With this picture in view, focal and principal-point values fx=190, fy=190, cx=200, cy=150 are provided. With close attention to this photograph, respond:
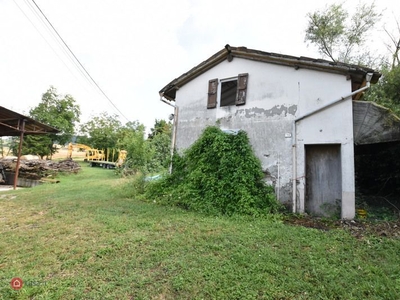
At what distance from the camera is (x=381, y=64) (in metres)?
10.3

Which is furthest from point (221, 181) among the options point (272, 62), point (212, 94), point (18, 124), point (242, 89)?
point (18, 124)

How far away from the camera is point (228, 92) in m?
6.87

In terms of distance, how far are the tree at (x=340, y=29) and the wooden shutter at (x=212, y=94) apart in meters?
10.3

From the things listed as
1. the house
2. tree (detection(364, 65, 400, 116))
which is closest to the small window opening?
the house

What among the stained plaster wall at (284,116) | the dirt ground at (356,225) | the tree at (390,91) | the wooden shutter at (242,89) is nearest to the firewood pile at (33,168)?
the stained plaster wall at (284,116)

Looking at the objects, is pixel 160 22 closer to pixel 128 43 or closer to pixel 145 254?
pixel 128 43

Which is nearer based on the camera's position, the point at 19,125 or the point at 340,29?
the point at 19,125

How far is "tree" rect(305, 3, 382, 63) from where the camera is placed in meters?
11.6

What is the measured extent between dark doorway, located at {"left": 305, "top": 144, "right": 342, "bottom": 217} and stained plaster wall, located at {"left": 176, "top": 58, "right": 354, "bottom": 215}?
0.34m

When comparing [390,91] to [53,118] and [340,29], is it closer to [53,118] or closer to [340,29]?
[340,29]

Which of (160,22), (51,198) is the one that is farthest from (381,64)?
(51,198)

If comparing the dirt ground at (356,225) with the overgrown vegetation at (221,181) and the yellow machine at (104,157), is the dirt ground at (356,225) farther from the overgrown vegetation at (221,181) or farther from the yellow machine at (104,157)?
the yellow machine at (104,157)

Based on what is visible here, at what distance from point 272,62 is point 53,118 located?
2258 cm

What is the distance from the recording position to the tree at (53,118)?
18516 mm
